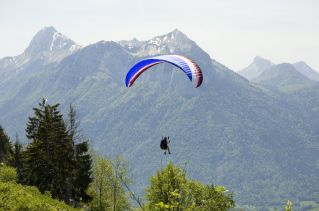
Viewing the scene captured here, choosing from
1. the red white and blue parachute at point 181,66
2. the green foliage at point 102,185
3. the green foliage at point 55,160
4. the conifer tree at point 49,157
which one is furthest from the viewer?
the green foliage at point 102,185

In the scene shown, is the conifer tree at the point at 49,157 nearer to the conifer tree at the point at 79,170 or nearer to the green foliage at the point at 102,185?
the conifer tree at the point at 79,170

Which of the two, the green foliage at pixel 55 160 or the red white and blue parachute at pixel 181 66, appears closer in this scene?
the red white and blue parachute at pixel 181 66

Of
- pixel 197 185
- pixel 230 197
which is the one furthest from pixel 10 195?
pixel 230 197

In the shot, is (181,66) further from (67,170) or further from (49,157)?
(67,170)

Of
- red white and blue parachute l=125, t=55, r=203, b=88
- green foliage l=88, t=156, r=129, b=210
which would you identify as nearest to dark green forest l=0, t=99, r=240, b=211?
green foliage l=88, t=156, r=129, b=210

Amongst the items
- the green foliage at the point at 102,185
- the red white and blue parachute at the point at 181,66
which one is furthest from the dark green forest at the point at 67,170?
the red white and blue parachute at the point at 181,66

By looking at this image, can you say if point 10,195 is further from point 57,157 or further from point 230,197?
point 230,197

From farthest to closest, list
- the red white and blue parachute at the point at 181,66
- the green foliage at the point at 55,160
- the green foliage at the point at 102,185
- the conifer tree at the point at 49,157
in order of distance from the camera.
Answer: the green foliage at the point at 102,185 < the green foliage at the point at 55,160 < the conifer tree at the point at 49,157 < the red white and blue parachute at the point at 181,66

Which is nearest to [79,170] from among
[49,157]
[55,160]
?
[55,160]

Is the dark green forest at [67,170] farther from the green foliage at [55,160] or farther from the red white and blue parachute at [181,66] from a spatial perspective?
the red white and blue parachute at [181,66]

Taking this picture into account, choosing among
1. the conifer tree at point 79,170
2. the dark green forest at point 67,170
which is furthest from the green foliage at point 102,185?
the conifer tree at point 79,170

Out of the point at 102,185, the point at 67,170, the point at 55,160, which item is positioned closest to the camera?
the point at 55,160

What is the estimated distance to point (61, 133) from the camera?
57.1 meters

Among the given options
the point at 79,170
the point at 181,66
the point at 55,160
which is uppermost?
the point at 55,160
